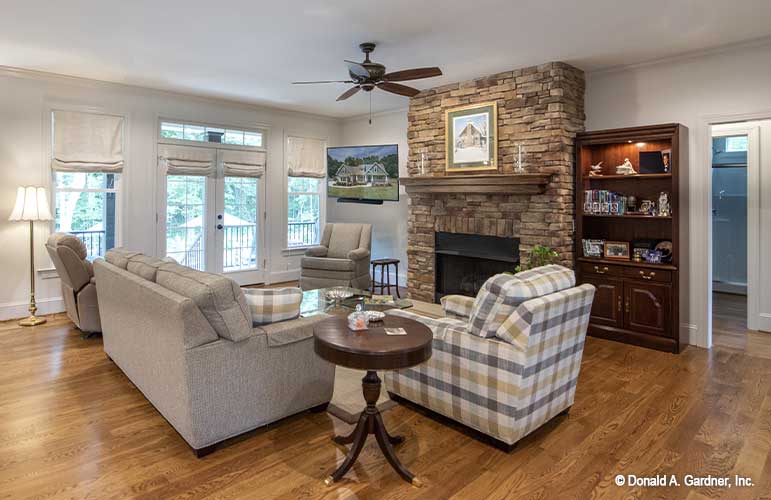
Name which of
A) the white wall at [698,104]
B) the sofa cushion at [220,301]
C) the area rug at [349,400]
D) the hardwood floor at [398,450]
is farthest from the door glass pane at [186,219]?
the white wall at [698,104]

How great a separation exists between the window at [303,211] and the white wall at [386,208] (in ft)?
1.76

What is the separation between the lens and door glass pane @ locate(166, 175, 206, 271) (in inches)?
256

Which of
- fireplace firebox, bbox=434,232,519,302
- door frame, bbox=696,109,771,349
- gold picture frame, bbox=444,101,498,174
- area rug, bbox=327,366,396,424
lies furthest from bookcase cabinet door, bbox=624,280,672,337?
area rug, bbox=327,366,396,424

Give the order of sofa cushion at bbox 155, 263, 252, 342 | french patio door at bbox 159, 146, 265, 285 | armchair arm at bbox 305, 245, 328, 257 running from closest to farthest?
sofa cushion at bbox 155, 263, 252, 342, french patio door at bbox 159, 146, 265, 285, armchair arm at bbox 305, 245, 328, 257

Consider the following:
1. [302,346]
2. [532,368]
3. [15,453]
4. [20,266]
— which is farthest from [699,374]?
[20,266]

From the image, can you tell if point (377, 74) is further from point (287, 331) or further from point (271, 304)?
point (287, 331)

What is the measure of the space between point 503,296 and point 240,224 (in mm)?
5584

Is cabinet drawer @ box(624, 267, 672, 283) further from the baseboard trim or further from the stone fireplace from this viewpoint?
the baseboard trim

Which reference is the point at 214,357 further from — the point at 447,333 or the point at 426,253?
the point at 426,253

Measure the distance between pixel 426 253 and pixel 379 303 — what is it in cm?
183

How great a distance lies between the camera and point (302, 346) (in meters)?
2.83

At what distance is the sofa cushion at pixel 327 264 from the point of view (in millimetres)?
6305

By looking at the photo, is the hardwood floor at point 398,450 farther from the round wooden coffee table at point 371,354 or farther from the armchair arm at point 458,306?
the armchair arm at point 458,306

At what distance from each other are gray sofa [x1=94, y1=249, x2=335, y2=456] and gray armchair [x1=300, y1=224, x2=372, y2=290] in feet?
10.9
